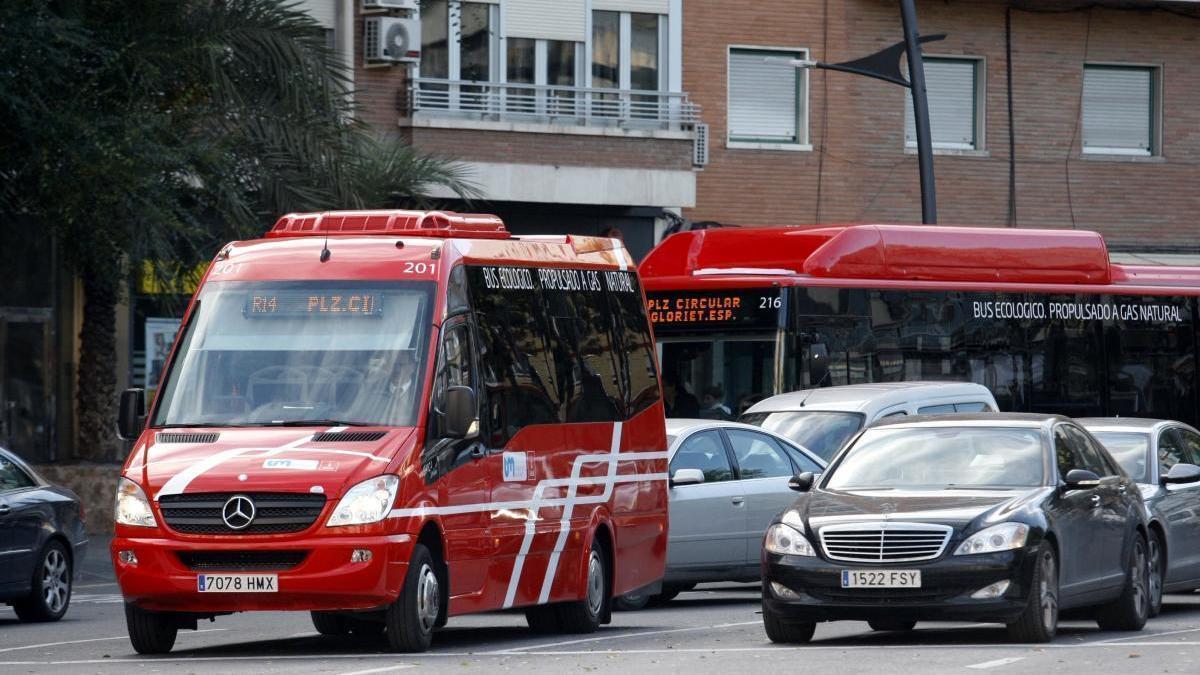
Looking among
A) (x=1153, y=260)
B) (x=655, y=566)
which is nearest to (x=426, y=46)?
(x=1153, y=260)

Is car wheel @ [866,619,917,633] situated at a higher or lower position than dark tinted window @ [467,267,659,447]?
lower

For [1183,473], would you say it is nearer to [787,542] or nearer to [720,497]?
[720,497]

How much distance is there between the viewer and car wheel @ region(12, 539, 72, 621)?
17078 mm

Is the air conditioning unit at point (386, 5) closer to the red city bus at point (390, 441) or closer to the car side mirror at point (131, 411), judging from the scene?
the red city bus at point (390, 441)

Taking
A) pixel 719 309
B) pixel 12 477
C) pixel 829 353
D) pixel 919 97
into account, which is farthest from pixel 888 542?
pixel 919 97

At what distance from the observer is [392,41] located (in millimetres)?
32438

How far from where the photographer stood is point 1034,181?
126 feet

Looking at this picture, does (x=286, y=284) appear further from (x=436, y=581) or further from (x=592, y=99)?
(x=592, y=99)

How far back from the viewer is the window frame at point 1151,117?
38.8 m

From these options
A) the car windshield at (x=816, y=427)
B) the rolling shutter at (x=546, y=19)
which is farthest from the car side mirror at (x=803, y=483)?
the rolling shutter at (x=546, y=19)

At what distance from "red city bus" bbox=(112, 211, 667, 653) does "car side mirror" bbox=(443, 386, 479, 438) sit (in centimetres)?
1

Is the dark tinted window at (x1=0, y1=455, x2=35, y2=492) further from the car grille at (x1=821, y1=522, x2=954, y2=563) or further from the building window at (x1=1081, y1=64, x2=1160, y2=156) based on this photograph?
the building window at (x1=1081, y1=64, x2=1160, y2=156)

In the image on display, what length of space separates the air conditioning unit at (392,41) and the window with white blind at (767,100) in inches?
240

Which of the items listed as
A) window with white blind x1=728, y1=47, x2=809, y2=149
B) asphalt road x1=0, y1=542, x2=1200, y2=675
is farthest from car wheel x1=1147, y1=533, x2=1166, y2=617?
window with white blind x1=728, y1=47, x2=809, y2=149
